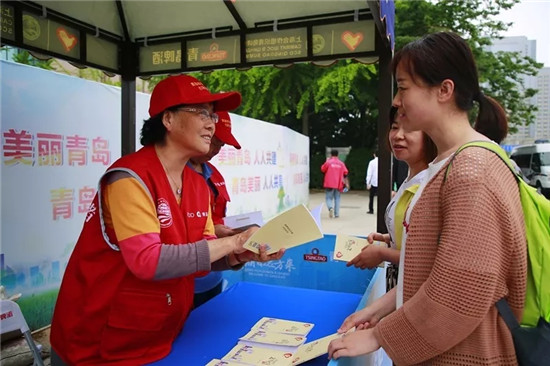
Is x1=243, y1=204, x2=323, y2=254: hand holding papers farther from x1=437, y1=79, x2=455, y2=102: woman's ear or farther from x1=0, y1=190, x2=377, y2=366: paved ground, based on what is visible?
x1=0, y1=190, x2=377, y2=366: paved ground

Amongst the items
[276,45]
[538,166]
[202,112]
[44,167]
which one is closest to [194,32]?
[276,45]

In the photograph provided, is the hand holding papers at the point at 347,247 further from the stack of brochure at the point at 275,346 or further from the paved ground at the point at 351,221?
the paved ground at the point at 351,221

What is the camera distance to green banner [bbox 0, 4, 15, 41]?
8.75 ft

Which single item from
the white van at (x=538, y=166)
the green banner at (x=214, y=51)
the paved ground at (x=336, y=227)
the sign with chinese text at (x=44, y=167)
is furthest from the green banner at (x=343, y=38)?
the white van at (x=538, y=166)

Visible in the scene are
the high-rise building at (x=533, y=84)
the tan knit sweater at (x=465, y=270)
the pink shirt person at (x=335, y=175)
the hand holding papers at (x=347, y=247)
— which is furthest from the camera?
the high-rise building at (x=533, y=84)

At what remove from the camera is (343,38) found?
325 cm

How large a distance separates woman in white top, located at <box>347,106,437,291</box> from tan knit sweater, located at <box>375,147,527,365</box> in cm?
94

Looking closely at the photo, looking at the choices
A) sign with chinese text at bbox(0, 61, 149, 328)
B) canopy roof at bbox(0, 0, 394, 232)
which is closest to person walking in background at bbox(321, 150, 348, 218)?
sign with chinese text at bbox(0, 61, 149, 328)

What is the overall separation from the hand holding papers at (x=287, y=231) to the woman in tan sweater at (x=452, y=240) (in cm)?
41

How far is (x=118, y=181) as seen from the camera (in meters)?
1.42

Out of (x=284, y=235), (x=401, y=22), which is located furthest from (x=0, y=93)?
(x=401, y=22)

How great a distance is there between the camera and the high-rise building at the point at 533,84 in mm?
19248

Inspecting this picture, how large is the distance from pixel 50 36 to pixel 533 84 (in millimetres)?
28782

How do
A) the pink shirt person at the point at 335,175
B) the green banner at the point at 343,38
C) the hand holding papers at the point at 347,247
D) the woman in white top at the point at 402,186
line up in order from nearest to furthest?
the woman in white top at the point at 402,186, the hand holding papers at the point at 347,247, the green banner at the point at 343,38, the pink shirt person at the point at 335,175
